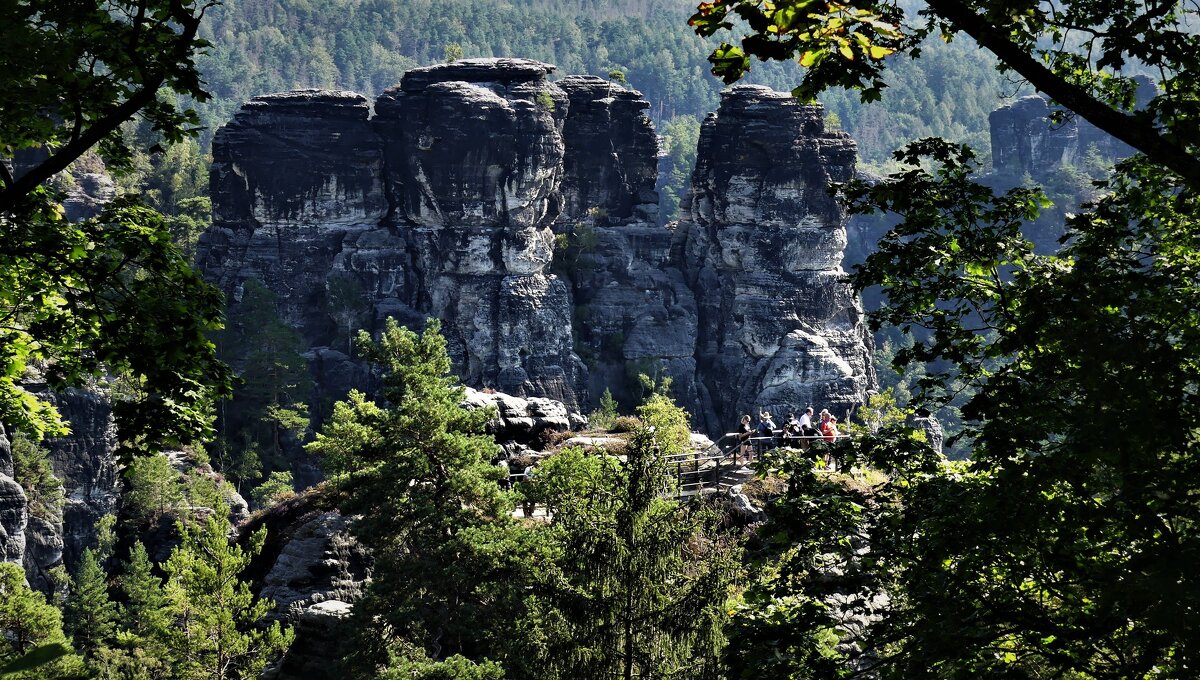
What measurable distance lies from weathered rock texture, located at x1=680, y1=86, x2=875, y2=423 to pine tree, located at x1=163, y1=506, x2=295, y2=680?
1825 inches

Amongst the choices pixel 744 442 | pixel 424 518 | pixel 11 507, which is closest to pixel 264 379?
pixel 11 507

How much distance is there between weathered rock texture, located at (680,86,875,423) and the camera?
221ft

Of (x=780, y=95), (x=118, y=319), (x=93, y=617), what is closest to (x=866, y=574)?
A: (x=118, y=319)

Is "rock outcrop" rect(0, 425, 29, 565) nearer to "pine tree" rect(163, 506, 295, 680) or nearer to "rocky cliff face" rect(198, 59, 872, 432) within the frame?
"pine tree" rect(163, 506, 295, 680)

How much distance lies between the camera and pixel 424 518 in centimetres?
1920

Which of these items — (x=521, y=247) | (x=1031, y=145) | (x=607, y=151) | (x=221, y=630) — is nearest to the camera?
(x=221, y=630)

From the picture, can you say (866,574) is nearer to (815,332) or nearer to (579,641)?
(579,641)

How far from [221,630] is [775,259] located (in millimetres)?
51205

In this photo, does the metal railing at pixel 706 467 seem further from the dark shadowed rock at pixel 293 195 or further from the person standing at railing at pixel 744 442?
the dark shadowed rock at pixel 293 195

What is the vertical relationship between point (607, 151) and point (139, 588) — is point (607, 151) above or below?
above

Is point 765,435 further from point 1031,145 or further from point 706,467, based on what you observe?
point 1031,145

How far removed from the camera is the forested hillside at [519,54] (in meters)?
156

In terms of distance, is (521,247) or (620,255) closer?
(521,247)

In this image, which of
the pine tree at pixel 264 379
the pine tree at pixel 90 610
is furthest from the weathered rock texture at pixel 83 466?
the pine tree at pixel 90 610
